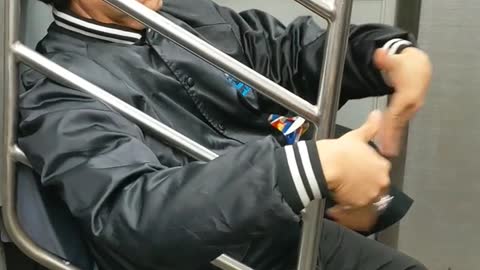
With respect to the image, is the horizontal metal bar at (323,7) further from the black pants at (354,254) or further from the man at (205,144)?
the black pants at (354,254)

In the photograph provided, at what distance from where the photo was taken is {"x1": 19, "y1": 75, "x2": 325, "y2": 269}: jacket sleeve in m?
0.67

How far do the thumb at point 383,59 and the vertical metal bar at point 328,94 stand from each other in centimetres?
15

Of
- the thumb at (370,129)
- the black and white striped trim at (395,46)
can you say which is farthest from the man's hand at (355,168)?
the black and white striped trim at (395,46)

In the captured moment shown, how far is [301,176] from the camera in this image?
657 millimetres

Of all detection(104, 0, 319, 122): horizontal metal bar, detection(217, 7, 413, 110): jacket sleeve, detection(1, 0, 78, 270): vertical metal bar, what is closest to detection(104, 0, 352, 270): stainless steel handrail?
detection(104, 0, 319, 122): horizontal metal bar

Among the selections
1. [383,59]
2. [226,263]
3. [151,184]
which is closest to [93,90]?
[151,184]

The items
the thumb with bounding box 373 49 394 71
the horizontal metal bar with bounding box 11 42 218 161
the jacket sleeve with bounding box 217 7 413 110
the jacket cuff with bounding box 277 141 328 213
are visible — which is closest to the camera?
the jacket cuff with bounding box 277 141 328 213

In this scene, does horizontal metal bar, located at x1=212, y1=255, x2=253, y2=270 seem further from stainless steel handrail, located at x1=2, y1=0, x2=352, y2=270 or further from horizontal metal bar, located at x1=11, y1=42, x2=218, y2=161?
horizontal metal bar, located at x1=11, y1=42, x2=218, y2=161

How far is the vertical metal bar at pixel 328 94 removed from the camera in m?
0.73

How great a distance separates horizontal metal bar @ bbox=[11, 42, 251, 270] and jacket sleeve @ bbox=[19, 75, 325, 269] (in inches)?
0.6

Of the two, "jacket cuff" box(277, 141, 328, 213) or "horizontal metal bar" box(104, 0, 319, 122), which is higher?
"horizontal metal bar" box(104, 0, 319, 122)

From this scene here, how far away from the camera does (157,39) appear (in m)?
1.00

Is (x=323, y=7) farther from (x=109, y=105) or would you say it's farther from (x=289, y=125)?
(x=289, y=125)

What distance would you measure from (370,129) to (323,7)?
0.13 m
